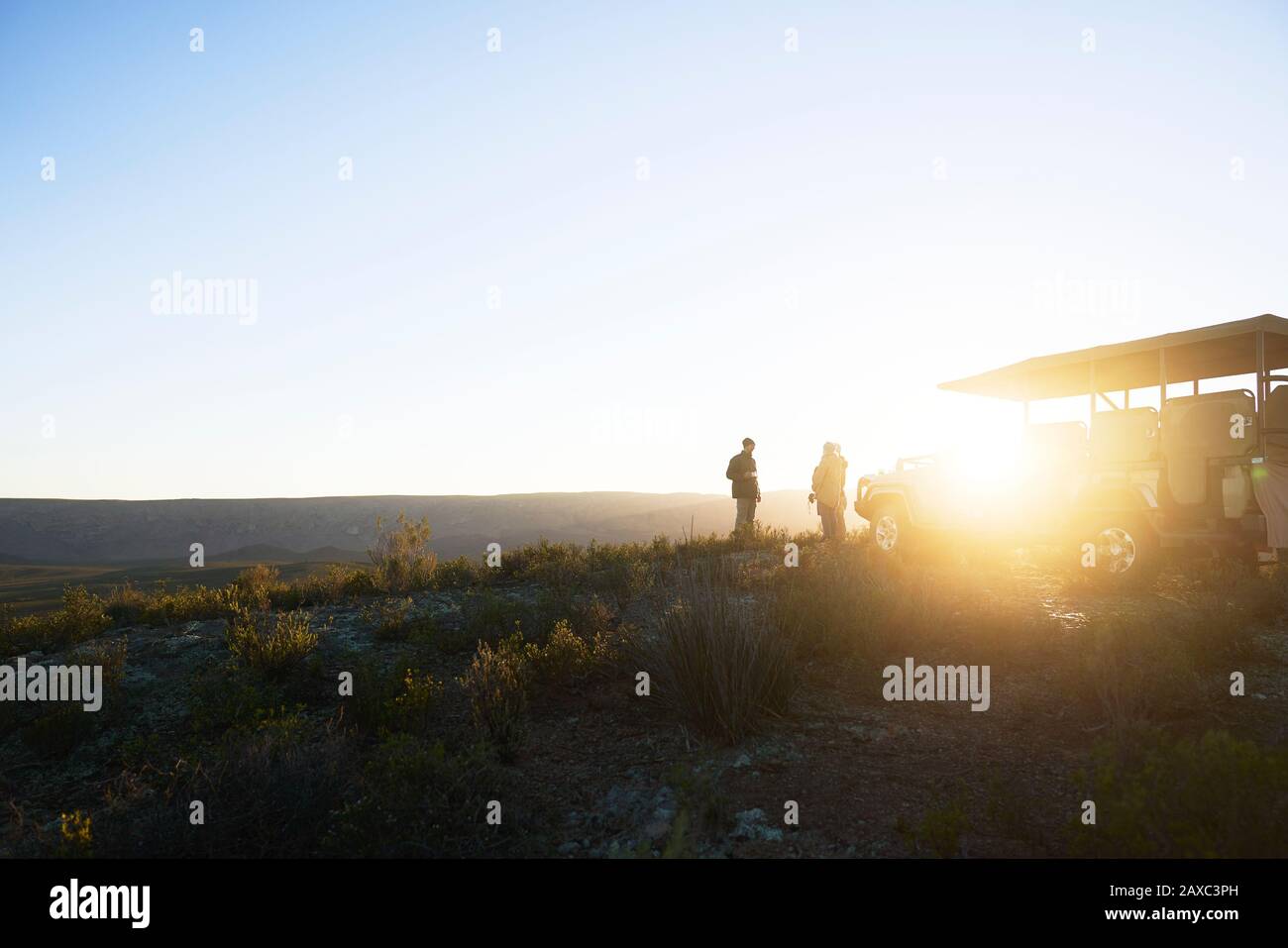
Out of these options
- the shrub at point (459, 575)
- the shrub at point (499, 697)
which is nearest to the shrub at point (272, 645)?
the shrub at point (499, 697)

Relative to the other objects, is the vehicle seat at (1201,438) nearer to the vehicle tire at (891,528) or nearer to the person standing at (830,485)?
the vehicle tire at (891,528)

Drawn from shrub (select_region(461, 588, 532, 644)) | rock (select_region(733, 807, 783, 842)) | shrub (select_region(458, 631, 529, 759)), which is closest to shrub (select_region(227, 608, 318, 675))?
shrub (select_region(461, 588, 532, 644))

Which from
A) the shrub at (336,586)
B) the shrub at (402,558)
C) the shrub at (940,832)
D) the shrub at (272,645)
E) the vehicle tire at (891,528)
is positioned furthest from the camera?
the vehicle tire at (891,528)

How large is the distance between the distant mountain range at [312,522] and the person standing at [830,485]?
3788 centimetres

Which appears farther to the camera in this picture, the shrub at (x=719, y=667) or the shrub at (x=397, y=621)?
the shrub at (x=397, y=621)

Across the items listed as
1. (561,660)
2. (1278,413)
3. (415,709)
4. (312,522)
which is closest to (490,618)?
(561,660)

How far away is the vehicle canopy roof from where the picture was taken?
8.87m

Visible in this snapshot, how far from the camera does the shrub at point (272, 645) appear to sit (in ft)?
21.0

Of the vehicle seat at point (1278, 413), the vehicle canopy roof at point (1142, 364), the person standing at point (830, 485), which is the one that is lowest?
the person standing at point (830, 485)

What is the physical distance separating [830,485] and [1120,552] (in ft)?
19.4

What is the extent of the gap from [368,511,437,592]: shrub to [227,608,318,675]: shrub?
3295mm

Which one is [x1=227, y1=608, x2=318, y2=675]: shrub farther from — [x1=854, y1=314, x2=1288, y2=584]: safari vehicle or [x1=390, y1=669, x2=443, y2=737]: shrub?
[x1=854, y1=314, x2=1288, y2=584]: safari vehicle

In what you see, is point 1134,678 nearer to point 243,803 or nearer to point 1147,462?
point 1147,462

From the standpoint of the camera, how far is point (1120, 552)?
30.8 ft
